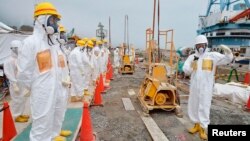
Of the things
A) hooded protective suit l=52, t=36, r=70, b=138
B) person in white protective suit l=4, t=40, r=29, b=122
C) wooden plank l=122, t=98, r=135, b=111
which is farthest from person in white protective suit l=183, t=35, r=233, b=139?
person in white protective suit l=4, t=40, r=29, b=122

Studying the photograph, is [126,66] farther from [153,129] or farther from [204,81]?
[204,81]

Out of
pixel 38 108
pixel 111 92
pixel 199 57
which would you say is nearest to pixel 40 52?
pixel 38 108

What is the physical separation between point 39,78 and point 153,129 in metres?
3.15

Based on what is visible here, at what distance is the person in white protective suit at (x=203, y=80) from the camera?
5336mm

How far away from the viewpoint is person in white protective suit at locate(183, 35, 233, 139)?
534cm

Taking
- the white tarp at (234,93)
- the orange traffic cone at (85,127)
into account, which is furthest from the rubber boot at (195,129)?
the white tarp at (234,93)

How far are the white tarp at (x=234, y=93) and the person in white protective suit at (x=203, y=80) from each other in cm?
370

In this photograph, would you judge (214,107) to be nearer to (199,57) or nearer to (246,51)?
(199,57)

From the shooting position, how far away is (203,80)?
17.5 feet

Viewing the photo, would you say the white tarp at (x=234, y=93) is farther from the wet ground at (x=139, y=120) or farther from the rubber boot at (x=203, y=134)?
the rubber boot at (x=203, y=134)

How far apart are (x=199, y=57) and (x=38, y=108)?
3.64m

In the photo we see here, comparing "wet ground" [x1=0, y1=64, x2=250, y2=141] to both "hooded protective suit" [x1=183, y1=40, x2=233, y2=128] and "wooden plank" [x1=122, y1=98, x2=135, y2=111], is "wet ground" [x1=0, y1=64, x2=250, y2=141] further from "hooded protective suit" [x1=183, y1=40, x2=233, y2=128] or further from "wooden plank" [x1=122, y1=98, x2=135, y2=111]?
"hooded protective suit" [x1=183, y1=40, x2=233, y2=128]

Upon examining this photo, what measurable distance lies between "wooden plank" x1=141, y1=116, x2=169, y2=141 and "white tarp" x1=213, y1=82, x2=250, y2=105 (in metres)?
3.80

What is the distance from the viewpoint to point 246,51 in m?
28.1
